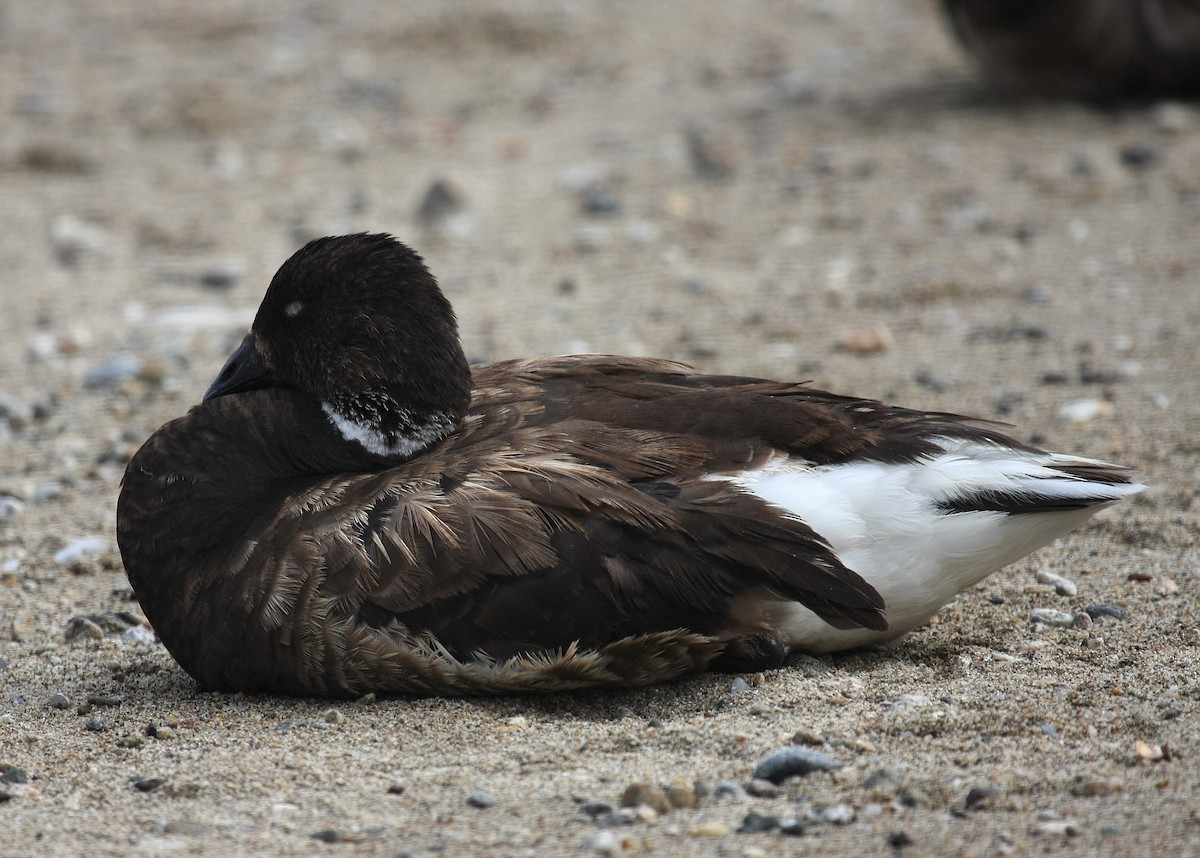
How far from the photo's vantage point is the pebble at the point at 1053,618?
15.8ft

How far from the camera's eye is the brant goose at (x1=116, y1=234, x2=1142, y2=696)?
14.2 feet

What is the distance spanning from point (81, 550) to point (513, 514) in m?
2.24

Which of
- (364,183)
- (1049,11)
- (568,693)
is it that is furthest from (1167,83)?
(568,693)

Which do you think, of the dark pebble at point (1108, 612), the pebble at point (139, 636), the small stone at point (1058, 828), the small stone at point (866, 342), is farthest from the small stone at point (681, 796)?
the small stone at point (866, 342)

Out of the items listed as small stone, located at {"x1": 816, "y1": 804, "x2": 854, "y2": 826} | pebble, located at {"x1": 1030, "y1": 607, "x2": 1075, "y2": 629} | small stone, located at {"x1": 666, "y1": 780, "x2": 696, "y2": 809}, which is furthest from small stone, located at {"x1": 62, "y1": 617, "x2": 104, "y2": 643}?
pebble, located at {"x1": 1030, "y1": 607, "x2": 1075, "y2": 629}

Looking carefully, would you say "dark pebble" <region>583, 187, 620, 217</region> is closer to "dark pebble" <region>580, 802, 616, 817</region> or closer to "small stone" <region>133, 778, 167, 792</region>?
"small stone" <region>133, 778, 167, 792</region>

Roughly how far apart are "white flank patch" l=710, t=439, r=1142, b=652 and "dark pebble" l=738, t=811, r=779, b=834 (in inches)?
36.9

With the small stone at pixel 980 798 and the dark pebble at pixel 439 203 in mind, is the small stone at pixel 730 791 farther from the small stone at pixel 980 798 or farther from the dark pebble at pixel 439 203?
the dark pebble at pixel 439 203

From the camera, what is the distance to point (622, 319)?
26.4ft

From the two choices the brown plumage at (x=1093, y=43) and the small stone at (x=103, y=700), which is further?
the brown plumage at (x=1093, y=43)

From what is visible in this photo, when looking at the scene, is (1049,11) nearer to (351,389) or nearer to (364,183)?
(364,183)

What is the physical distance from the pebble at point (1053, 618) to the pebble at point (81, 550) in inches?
134

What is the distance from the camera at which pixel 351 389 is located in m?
4.68

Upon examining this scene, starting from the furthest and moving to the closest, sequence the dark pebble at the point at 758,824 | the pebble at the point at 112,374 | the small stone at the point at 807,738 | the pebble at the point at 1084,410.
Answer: the pebble at the point at 112,374 → the pebble at the point at 1084,410 → the small stone at the point at 807,738 → the dark pebble at the point at 758,824
